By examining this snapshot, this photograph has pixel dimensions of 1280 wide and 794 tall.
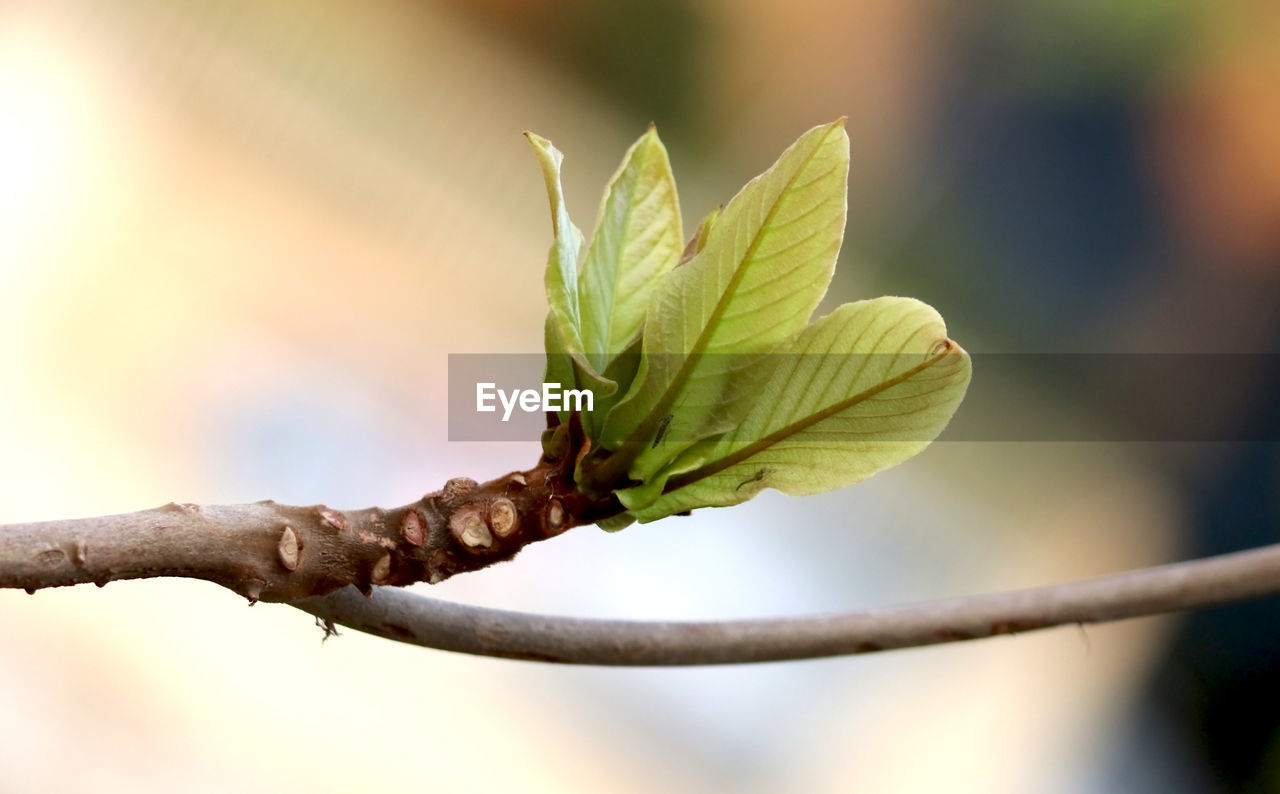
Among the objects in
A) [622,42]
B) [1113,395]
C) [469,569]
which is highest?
[622,42]

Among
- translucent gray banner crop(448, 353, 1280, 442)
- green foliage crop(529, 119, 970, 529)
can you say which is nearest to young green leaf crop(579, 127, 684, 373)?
green foliage crop(529, 119, 970, 529)

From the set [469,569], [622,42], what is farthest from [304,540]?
[622,42]

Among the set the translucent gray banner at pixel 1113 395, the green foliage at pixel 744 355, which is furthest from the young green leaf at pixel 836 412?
the translucent gray banner at pixel 1113 395

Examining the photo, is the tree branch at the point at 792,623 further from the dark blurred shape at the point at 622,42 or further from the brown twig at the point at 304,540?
the dark blurred shape at the point at 622,42

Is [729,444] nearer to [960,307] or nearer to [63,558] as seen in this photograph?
[63,558]

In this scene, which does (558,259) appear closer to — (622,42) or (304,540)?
(304,540)

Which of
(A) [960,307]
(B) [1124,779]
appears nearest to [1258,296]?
(A) [960,307]

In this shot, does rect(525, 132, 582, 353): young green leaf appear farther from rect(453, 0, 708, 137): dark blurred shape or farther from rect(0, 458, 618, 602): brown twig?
rect(453, 0, 708, 137): dark blurred shape
